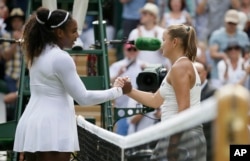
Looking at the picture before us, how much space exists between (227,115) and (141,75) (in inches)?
214

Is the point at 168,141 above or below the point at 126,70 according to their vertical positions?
below

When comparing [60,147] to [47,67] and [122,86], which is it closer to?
[47,67]

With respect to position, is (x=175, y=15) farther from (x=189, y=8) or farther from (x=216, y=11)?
(x=216, y=11)

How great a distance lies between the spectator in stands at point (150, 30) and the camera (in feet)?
46.0

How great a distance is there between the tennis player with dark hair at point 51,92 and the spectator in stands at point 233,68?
8.05 m

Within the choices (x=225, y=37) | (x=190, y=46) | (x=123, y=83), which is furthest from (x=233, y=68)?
(x=123, y=83)

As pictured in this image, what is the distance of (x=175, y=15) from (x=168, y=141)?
10.6 m

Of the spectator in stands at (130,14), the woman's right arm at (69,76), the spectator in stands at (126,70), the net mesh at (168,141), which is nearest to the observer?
the net mesh at (168,141)

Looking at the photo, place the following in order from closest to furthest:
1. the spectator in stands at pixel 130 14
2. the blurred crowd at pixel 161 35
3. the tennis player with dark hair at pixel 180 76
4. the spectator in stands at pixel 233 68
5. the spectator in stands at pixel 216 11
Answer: the tennis player with dark hair at pixel 180 76 < the blurred crowd at pixel 161 35 < the spectator in stands at pixel 233 68 < the spectator in stands at pixel 130 14 < the spectator in stands at pixel 216 11

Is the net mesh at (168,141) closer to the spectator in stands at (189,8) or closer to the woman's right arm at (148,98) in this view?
the woman's right arm at (148,98)

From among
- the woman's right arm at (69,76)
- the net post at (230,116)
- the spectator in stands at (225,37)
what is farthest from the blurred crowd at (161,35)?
the net post at (230,116)

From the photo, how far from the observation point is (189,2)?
1545 centimetres

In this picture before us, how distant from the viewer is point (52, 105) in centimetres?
590

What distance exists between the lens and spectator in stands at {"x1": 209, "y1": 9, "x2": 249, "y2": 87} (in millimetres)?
14641
